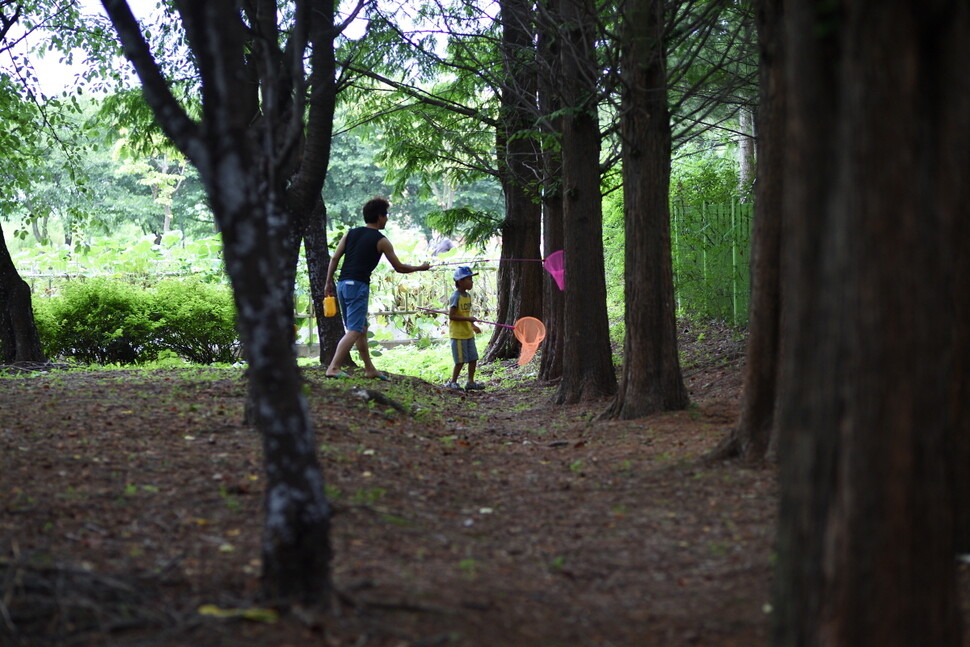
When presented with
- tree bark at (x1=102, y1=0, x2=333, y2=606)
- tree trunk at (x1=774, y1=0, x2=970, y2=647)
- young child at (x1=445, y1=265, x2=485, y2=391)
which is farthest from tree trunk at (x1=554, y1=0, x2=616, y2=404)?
tree trunk at (x1=774, y1=0, x2=970, y2=647)

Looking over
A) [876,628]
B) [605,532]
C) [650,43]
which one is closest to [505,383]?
[650,43]

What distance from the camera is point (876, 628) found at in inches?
100

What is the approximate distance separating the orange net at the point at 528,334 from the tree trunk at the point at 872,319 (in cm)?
1079

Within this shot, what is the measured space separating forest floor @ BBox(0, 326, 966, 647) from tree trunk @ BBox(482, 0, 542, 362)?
605cm

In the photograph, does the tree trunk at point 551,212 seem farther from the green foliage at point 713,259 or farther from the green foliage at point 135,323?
the green foliage at point 135,323

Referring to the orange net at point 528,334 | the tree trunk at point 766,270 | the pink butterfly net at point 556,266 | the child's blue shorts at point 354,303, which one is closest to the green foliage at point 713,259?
the orange net at point 528,334

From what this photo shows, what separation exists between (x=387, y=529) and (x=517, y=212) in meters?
10.1

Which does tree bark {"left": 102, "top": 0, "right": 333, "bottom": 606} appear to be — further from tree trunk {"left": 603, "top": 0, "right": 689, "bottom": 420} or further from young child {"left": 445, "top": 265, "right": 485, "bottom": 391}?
young child {"left": 445, "top": 265, "right": 485, "bottom": 391}

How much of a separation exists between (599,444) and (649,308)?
4.78 feet

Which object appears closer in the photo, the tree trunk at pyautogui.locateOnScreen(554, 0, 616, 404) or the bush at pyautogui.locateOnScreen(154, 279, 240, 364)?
the tree trunk at pyautogui.locateOnScreen(554, 0, 616, 404)

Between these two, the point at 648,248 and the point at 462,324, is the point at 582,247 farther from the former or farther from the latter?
the point at 462,324

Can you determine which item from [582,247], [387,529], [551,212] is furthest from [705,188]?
[387,529]

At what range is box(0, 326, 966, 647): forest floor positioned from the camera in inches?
129

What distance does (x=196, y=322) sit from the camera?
14.5 meters
